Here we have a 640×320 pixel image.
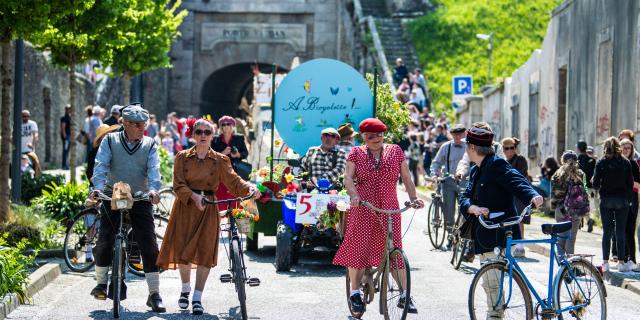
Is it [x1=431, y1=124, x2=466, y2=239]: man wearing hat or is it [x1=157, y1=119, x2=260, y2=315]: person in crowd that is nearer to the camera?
[x1=157, y1=119, x2=260, y2=315]: person in crowd

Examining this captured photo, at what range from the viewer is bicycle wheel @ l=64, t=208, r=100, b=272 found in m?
13.7

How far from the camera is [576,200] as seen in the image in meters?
14.7

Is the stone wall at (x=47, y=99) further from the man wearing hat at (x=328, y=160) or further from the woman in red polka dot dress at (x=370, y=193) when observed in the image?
the woman in red polka dot dress at (x=370, y=193)

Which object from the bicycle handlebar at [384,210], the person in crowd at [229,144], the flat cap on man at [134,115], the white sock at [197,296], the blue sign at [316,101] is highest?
the blue sign at [316,101]

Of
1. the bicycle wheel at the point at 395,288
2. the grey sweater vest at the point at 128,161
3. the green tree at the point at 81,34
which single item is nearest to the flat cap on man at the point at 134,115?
the grey sweater vest at the point at 128,161

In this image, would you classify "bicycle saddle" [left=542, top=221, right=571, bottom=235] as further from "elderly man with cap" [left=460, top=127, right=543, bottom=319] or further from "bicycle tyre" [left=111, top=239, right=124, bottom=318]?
"bicycle tyre" [left=111, top=239, right=124, bottom=318]

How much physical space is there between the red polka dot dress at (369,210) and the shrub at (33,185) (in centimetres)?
911

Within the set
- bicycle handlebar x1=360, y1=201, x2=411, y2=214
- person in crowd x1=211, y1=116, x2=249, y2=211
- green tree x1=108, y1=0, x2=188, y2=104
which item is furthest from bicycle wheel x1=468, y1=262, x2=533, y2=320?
green tree x1=108, y1=0, x2=188, y2=104

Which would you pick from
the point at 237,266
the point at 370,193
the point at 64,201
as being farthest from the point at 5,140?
the point at 370,193

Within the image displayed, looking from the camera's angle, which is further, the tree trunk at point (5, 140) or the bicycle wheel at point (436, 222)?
the bicycle wheel at point (436, 222)

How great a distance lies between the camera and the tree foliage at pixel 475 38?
43.7 metres

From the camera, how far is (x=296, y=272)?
14.1 meters

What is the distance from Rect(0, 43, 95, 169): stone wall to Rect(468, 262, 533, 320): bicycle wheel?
838 inches

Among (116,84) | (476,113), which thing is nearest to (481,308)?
(476,113)
